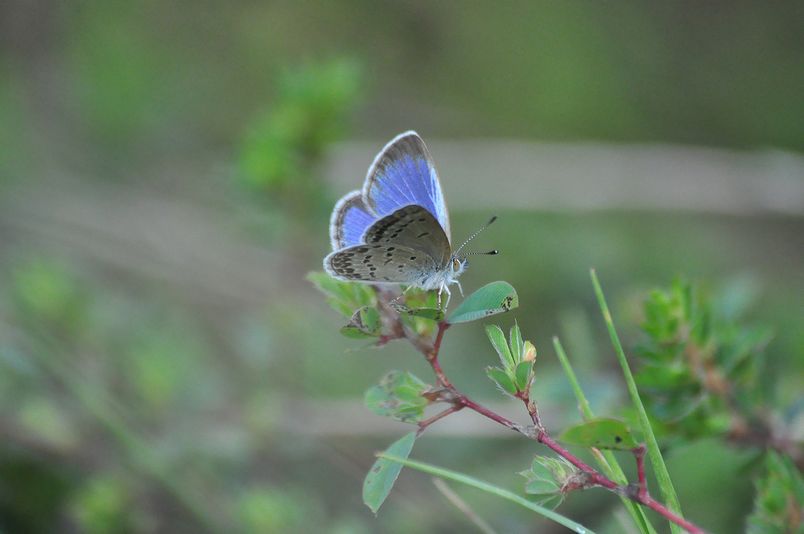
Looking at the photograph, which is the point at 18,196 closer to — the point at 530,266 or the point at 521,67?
the point at 530,266

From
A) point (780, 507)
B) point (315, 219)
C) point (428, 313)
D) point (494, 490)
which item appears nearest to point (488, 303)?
point (428, 313)

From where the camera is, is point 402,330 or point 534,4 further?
point 534,4

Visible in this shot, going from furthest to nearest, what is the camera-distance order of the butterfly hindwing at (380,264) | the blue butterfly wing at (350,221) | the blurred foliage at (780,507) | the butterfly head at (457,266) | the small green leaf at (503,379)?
the butterfly head at (457,266), the blue butterfly wing at (350,221), the butterfly hindwing at (380,264), the blurred foliage at (780,507), the small green leaf at (503,379)

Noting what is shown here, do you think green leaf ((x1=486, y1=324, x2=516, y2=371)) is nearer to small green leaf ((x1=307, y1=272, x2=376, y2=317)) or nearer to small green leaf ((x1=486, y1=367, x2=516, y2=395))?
small green leaf ((x1=486, y1=367, x2=516, y2=395))

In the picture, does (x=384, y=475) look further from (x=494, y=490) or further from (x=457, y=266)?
(x=457, y=266)

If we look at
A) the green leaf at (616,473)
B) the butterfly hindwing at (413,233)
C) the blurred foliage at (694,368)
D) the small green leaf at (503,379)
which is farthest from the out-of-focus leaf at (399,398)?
the blurred foliage at (694,368)

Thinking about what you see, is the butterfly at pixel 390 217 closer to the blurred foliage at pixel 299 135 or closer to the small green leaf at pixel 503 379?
the small green leaf at pixel 503 379

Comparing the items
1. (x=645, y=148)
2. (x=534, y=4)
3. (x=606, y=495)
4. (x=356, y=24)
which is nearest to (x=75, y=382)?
(x=606, y=495)
